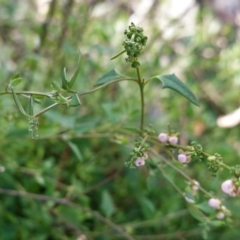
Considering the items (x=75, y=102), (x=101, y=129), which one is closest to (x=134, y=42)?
(x=75, y=102)

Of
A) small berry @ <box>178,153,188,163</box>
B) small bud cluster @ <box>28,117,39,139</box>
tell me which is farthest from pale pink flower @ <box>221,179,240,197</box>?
small bud cluster @ <box>28,117,39,139</box>

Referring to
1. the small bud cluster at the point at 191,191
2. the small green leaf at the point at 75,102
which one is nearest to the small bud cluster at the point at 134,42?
the small green leaf at the point at 75,102

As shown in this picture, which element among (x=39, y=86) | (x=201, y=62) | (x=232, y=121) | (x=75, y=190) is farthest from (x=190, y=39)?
(x=75, y=190)

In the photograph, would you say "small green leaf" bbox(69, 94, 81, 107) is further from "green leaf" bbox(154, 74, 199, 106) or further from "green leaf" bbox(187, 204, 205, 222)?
"green leaf" bbox(187, 204, 205, 222)

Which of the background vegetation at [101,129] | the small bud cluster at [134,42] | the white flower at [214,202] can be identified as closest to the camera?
the small bud cluster at [134,42]

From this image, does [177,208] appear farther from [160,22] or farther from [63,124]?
[160,22]

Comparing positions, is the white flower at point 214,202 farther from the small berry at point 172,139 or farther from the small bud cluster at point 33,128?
the small bud cluster at point 33,128

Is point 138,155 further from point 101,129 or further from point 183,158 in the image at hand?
point 101,129

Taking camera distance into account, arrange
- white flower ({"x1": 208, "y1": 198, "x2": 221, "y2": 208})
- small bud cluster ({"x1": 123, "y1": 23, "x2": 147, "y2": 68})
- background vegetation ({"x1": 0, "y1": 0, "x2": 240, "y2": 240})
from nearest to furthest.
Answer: small bud cluster ({"x1": 123, "y1": 23, "x2": 147, "y2": 68}), white flower ({"x1": 208, "y1": 198, "x2": 221, "y2": 208}), background vegetation ({"x1": 0, "y1": 0, "x2": 240, "y2": 240})
